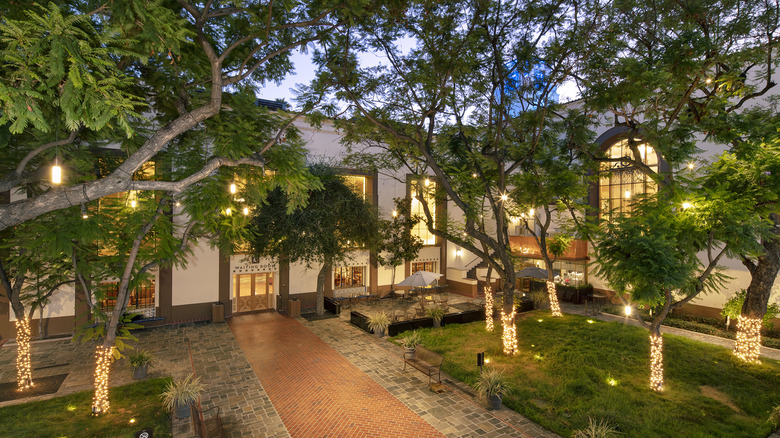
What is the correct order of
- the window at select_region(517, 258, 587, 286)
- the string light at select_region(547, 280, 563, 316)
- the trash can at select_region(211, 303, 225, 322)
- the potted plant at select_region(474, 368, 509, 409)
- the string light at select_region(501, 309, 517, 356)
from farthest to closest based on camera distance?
1. the window at select_region(517, 258, 587, 286)
2. the string light at select_region(547, 280, 563, 316)
3. the trash can at select_region(211, 303, 225, 322)
4. the string light at select_region(501, 309, 517, 356)
5. the potted plant at select_region(474, 368, 509, 409)

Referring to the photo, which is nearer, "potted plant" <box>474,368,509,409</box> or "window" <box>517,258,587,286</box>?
"potted plant" <box>474,368,509,409</box>

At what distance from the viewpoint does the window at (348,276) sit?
22234 mm

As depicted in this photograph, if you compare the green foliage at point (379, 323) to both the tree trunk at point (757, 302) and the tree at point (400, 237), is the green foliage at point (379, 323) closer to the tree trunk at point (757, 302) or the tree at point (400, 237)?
the tree at point (400, 237)

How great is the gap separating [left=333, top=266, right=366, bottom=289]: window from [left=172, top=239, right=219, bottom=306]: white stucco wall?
6689 mm

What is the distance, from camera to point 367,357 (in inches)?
521

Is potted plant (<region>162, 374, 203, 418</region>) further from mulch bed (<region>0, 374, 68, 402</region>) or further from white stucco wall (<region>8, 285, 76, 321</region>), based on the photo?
white stucco wall (<region>8, 285, 76, 321</region>)

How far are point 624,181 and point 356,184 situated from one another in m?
15.8

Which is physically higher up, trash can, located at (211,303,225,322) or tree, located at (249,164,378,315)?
tree, located at (249,164,378,315)

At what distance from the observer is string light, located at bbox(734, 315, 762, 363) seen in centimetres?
1227

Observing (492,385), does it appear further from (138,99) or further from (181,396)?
(138,99)

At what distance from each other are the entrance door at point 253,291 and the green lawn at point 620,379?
9649mm

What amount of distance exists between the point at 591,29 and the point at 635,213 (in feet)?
18.9

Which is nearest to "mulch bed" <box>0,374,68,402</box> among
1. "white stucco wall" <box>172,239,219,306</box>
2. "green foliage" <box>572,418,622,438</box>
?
"white stucco wall" <box>172,239,219,306</box>

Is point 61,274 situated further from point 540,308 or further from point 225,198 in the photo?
point 540,308
